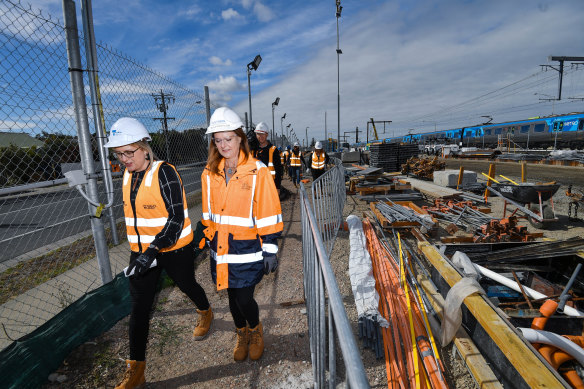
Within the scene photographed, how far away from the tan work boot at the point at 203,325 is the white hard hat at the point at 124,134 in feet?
5.97

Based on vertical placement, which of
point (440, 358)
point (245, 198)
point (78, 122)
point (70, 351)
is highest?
point (78, 122)

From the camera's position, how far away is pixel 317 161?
1053cm

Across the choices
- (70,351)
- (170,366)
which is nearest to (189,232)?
(170,366)

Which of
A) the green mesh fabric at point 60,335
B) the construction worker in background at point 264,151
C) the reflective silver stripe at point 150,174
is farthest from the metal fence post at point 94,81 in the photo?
the construction worker in background at point 264,151

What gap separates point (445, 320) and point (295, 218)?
495 centimetres

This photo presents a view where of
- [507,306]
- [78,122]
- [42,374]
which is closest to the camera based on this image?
[42,374]

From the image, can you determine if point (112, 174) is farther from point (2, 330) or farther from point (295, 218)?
point (295, 218)

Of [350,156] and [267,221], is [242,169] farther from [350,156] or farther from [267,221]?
[350,156]

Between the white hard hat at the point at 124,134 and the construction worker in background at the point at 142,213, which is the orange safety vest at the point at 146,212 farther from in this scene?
the white hard hat at the point at 124,134

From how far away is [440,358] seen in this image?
268 cm

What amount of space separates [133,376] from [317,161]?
896cm

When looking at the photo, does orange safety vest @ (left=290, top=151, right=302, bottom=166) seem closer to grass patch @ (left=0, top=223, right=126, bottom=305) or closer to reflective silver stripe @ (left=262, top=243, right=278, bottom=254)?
grass patch @ (left=0, top=223, right=126, bottom=305)

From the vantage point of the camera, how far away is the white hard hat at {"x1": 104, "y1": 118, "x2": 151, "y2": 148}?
2.15 meters

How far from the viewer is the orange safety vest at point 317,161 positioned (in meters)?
10.4
